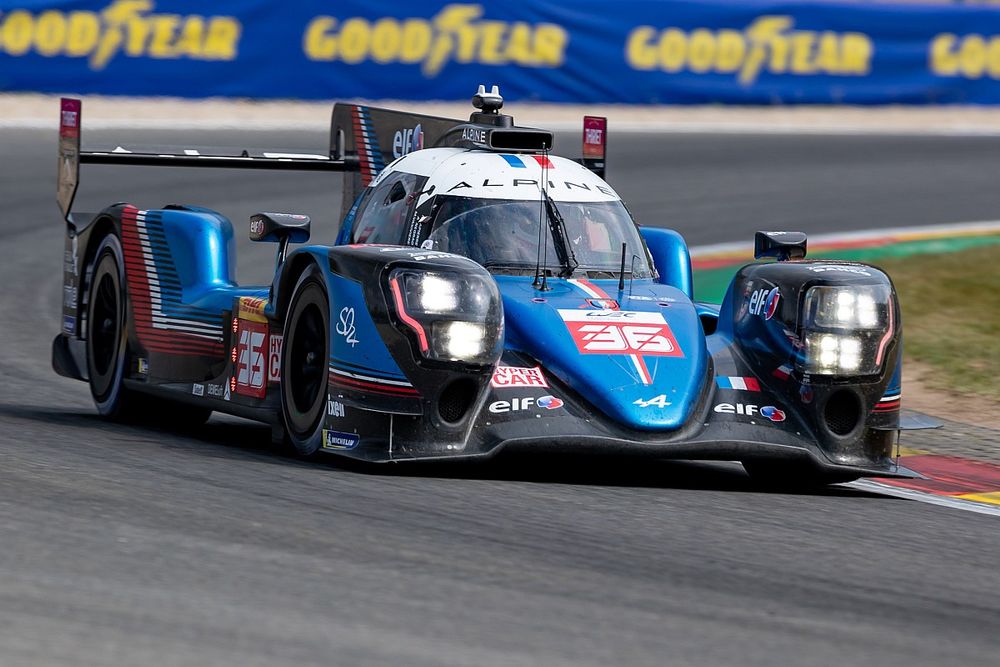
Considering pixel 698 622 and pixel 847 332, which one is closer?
pixel 698 622

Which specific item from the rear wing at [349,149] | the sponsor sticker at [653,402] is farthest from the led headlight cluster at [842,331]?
the rear wing at [349,149]

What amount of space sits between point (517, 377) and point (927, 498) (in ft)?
5.88

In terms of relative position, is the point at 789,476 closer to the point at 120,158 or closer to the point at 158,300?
the point at 158,300

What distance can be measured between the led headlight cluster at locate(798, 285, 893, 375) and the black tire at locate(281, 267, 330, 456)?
6.31ft

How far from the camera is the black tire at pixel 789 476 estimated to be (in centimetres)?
730

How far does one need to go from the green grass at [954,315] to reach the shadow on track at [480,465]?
312cm

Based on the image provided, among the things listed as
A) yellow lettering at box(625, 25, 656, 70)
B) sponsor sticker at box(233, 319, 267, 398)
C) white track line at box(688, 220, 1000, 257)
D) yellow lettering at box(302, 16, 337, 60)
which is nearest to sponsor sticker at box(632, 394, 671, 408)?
sponsor sticker at box(233, 319, 267, 398)

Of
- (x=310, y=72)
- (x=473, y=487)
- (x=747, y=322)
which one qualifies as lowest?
(x=473, y=487)

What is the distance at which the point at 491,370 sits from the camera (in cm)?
687

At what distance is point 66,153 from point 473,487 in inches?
168

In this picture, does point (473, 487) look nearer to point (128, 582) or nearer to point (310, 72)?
point (128, 582)

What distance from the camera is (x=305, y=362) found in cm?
743

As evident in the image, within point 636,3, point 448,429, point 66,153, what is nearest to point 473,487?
point 448,429

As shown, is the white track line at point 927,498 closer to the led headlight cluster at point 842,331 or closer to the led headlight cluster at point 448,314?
the led headlight cluster at point 842,331
